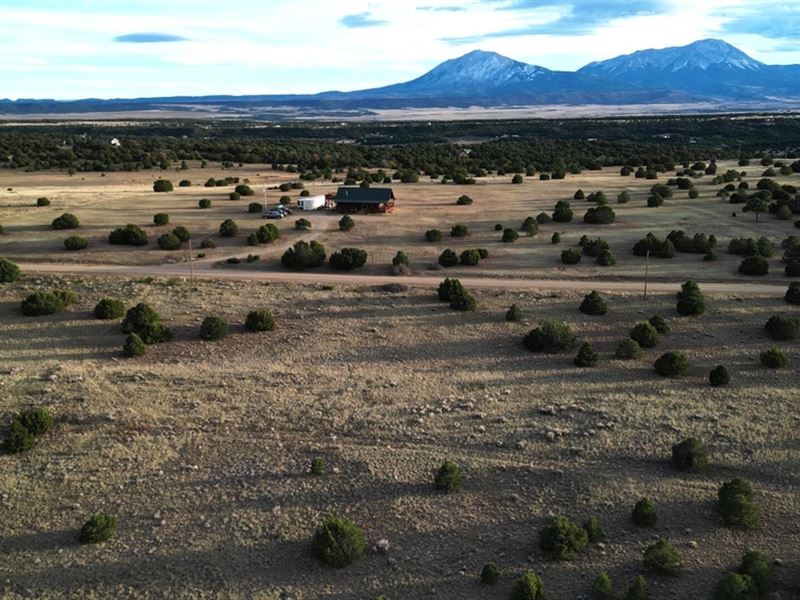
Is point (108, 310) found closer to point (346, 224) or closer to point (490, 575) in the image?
point (346, 224)

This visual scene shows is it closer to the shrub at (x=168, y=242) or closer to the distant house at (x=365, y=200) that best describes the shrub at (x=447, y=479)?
the shrub at (x=168, y=242)

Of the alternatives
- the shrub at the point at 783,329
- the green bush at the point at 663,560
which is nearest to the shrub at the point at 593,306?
the shrub at the point at 783,329

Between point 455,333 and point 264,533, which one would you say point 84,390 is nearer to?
point 264,533

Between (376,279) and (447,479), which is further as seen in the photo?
(376,279)

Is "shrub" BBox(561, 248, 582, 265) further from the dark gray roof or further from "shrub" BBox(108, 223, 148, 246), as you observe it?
"shrub" BBox(108, 223, 148, 246)

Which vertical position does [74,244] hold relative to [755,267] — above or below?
above

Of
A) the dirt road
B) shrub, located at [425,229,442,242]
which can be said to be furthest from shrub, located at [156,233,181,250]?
shrub, located at [425,229,442,242]

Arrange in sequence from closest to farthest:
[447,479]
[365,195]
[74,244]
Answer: [447,479] < [74,244] < [365,195]

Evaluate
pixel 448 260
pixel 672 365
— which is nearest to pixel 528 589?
pixel 672 365
